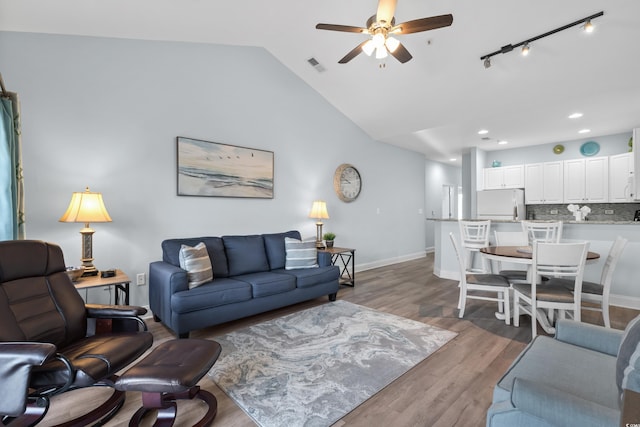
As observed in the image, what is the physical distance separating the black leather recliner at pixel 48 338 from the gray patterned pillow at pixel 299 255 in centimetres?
202

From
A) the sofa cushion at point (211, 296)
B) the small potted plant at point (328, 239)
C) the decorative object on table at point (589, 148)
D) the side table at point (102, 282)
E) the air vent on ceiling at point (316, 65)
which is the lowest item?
the sofa cushion at point (211, 296)

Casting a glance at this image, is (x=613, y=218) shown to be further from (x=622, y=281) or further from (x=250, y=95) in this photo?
(x=250, y=95)

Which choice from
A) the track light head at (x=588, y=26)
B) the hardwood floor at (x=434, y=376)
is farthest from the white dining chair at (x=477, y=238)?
the track light head at (x=588, y=26)

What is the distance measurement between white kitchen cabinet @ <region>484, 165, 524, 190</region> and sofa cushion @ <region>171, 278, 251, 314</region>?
6.17 metres

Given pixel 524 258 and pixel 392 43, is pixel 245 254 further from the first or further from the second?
pixel 524 258

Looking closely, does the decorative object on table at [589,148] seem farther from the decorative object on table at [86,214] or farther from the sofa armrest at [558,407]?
the decorative object on table at [86,214]

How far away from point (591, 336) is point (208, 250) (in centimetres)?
324

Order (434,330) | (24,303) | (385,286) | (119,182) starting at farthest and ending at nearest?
(385,286), (119,182), (434,330), (24,303)

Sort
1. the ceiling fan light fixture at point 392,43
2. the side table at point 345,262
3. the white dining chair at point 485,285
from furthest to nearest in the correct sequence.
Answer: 1. the side table at point 345,262
2. the white dining chair at point 485,285
3. the ceiling fan light fixture at point 392,43

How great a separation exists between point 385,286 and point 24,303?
4084mm

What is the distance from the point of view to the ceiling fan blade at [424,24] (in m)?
2.27

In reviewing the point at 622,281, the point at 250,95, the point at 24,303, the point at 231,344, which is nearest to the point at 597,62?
the point at 622,281

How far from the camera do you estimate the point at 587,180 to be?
5.60 m

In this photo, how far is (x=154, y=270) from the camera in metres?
2.99
